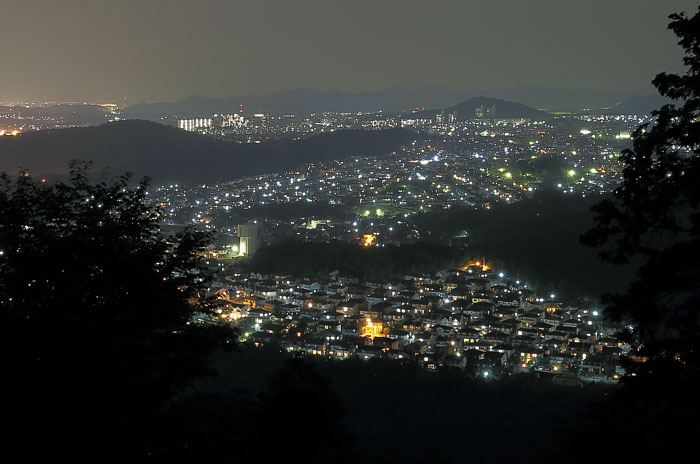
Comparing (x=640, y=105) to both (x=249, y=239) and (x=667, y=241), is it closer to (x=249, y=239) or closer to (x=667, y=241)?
(x=249, y=239)

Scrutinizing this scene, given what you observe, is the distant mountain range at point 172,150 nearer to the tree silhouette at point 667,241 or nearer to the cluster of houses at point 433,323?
the cluster of houses at point 433,323

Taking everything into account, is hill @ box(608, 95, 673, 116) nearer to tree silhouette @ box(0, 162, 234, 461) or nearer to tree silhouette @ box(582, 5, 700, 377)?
tree silhouette @ box(582, 5, 700, 377)

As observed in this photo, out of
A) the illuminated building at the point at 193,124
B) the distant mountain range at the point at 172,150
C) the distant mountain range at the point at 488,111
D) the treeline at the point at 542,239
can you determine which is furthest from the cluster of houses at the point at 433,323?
the distant mountain range at the point at 488,111

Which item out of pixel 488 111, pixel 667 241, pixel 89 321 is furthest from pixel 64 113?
pixel 667 241

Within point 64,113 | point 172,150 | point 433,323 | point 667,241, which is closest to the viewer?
point 667,241

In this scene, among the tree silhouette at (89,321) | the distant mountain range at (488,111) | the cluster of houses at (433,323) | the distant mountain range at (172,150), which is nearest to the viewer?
the tree silhouette at (89,321)

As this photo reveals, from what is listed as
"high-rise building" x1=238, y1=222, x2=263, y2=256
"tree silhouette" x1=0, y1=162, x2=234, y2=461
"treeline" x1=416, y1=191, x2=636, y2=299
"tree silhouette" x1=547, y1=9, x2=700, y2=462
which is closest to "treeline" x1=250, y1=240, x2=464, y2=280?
"high-rise building" x1=238, y1=222, x2=263, y2=256
